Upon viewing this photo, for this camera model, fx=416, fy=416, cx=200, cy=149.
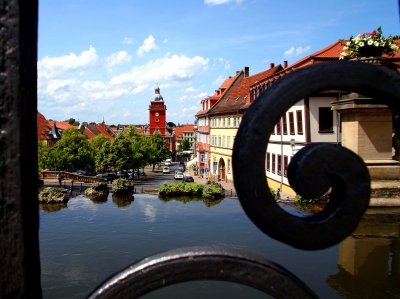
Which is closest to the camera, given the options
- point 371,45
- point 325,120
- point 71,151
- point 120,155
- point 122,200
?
point 371,45

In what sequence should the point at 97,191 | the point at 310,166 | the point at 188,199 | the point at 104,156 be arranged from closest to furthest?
the point at 310,166
the point at 188,199
the point at 97,191
the point at 104,156

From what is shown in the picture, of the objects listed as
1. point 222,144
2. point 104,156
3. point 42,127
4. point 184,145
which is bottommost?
point 104,156

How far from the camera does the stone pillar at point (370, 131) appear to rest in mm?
5770

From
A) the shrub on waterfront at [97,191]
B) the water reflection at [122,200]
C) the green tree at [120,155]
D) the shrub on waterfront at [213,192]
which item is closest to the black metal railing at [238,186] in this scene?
the water reflection at [122,200]

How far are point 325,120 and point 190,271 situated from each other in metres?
24.3

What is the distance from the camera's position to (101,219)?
620 inches

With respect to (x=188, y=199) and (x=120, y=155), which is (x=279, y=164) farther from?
(x=120, y=155)

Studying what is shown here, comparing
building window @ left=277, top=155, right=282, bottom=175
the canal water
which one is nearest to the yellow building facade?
building window @ left=277, top=155, right=282, bottom=175

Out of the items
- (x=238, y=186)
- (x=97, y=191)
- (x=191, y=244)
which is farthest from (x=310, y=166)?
(x=97, y=191)

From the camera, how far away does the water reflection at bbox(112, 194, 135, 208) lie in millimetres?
Result: 20098

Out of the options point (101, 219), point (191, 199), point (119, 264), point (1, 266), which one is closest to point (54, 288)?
point (119, 264)

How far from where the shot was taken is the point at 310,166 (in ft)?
4.17

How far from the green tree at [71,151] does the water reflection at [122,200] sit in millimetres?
32605

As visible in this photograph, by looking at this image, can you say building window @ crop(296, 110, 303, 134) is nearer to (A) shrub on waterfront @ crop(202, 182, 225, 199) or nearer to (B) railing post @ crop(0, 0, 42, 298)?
(A) shrub on waterfront @ crop(202, 182, 225, 199)
